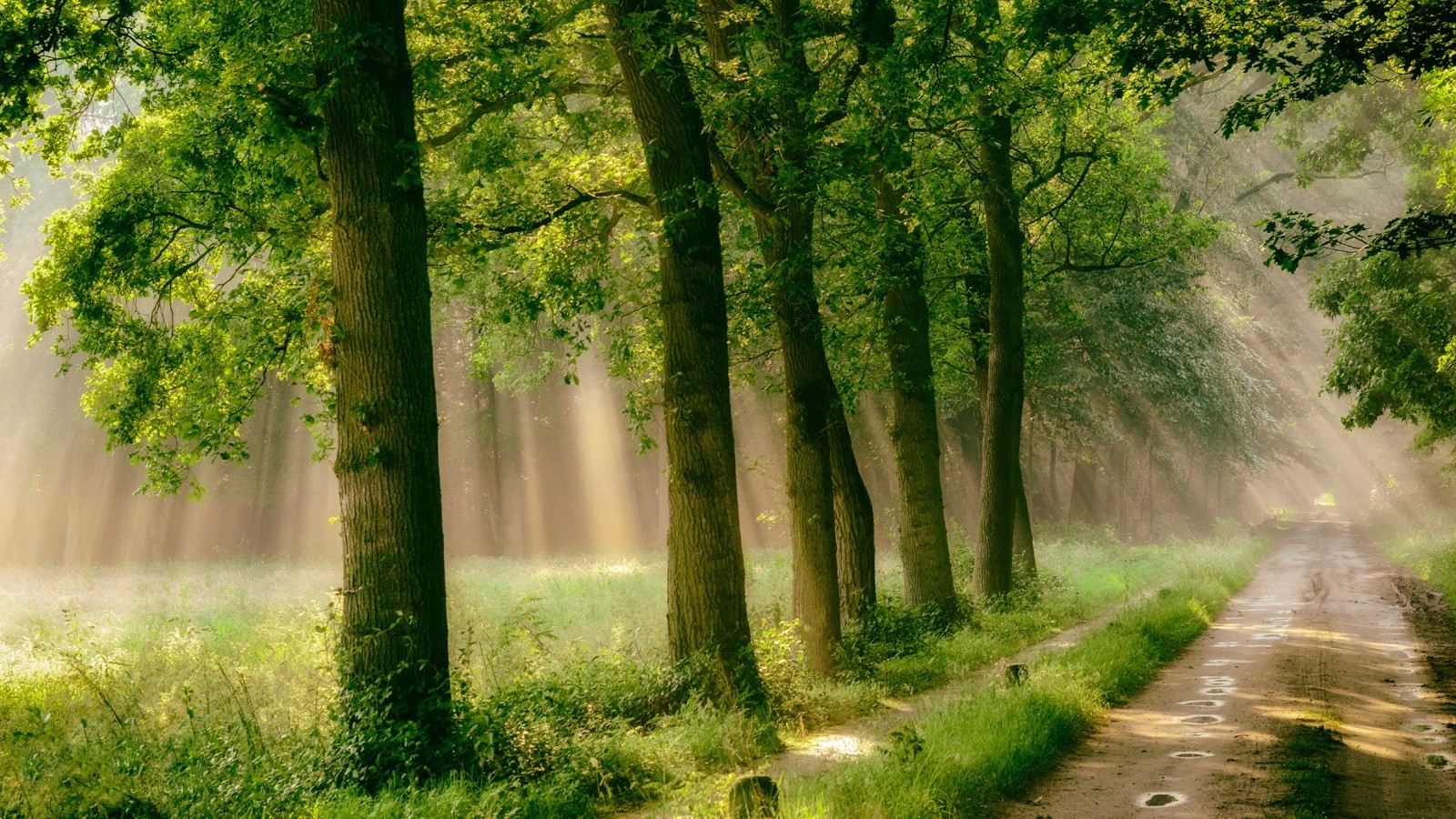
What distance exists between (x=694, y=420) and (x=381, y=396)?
3.63m

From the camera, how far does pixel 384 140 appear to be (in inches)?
300

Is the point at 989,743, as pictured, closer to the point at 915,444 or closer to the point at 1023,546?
the point at 915,444

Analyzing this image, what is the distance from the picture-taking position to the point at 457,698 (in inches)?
311

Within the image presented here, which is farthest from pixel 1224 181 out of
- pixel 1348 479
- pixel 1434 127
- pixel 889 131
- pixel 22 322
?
pixel 1348 479

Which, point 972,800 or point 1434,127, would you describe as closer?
point 972,800

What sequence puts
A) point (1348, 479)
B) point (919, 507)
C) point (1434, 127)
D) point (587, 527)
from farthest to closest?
point (1348, 479), point (587, 527), point (1434, 127), point (919, 507)

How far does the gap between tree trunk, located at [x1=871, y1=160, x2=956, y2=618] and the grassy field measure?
3.09 ft

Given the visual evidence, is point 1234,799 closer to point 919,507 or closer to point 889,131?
point 889,131

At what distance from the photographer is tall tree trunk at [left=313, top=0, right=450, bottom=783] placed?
7277 millimetres

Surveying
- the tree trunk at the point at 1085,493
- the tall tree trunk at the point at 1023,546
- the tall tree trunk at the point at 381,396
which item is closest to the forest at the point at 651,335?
the tall tree trunk at the point at 381,396

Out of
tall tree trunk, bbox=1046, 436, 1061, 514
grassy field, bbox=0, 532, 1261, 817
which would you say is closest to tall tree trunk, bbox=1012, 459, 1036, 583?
grassy field, bbox=0, 532, 1261, 817

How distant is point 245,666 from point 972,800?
917cm

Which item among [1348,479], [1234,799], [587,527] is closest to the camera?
[1234,799]

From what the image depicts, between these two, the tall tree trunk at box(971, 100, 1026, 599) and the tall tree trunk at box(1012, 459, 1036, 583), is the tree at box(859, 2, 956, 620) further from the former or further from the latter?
the tall tree trunk at box(1012, 459, 1036, 583)
